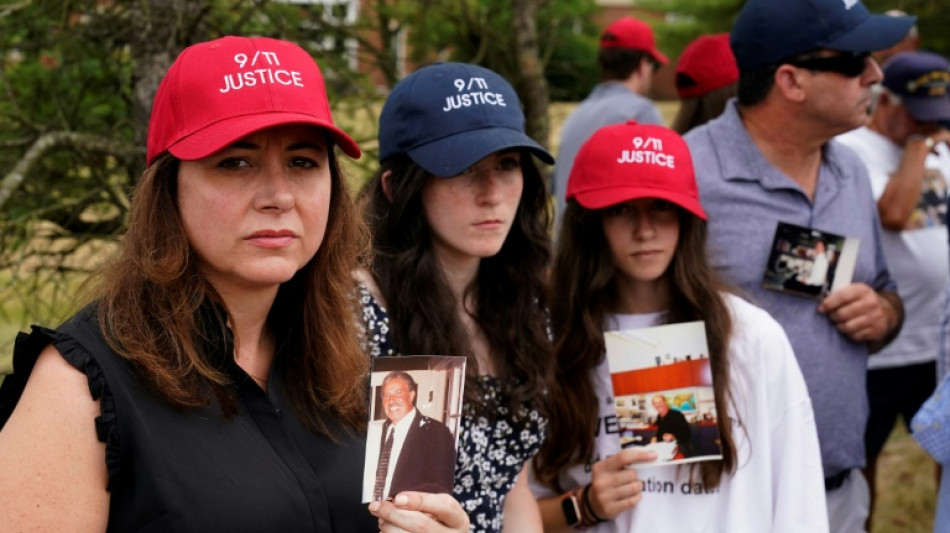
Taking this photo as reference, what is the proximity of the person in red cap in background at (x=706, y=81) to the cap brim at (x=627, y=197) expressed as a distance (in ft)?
5.93

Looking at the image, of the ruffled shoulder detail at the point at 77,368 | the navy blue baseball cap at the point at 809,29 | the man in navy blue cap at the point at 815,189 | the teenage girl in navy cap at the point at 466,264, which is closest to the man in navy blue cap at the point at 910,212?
the man in navy blue cap at the point at 815,189

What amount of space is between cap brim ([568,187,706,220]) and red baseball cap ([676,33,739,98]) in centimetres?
185

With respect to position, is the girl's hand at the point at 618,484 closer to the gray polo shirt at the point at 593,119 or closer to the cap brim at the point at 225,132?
the cap brim at the point at 225,132

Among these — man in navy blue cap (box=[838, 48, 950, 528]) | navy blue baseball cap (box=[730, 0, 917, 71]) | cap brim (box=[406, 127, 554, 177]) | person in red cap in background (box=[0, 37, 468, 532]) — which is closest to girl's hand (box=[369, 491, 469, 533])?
person in red cap in background (box=[0, 37, 468, 532])

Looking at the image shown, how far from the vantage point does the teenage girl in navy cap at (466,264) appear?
274 centimetres

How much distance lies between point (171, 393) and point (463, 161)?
1.05 m

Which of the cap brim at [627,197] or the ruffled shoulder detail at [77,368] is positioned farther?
the cap brim at [627,197]

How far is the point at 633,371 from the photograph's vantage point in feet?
9.95

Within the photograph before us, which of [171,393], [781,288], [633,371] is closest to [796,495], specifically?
[633,371]

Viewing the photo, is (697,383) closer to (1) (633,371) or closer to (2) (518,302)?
(1) (633,371)

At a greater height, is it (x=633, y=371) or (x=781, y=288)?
(x=781, y=288)

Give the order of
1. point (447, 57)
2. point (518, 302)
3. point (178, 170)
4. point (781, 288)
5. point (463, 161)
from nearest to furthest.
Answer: point (178, 170)
point (463, 161)
point (518, 302)
point (781, 288)
point (447, 57)

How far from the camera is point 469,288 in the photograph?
9.72ft

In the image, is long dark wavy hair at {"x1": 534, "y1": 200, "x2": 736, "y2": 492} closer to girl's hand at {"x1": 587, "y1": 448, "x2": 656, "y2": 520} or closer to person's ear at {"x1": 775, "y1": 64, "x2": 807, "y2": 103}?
girl's hand at {"x1": 587, "y1": 448, "x2": 656, "y2": 520}
